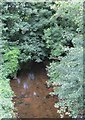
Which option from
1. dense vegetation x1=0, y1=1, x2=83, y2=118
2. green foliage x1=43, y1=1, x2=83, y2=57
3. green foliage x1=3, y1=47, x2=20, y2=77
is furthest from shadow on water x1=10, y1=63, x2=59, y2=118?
green foliage x1=43, y1=1, x2=83, y2=57

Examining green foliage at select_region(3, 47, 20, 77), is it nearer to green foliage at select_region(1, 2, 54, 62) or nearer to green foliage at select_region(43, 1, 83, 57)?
green foliage at select_region(1, 2, 54, 62)

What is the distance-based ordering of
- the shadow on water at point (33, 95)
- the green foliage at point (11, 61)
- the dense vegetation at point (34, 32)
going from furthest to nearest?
1. the green foliage at point (11, 61)
2. the dense vegetation at point (34, 32)
3. the shadow on water at point (33, 95)

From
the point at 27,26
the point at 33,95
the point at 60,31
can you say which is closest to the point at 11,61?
the point at 33,95

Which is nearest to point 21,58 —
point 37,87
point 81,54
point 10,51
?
point 10,51

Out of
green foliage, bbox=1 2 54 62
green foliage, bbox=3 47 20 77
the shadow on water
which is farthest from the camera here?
green foliage, bbox=1 2 54 62

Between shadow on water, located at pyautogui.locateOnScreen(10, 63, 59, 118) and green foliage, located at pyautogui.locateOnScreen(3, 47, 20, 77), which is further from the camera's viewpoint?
green foliage, located at pyautogui.locateOnScreen(3, 47, 20, 77)

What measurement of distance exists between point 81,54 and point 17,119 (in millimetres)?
3001

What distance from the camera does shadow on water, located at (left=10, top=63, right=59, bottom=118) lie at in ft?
26.6

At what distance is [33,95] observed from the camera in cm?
895

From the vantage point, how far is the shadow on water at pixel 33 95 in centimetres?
809

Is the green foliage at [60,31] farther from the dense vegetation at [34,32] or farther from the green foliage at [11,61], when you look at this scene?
the green foliage at [11,61]

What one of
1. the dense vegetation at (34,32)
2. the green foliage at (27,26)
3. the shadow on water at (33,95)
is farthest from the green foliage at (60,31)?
the shadow on water at (33,95)

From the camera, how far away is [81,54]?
5.82m

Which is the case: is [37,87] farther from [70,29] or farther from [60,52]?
[70,29]
